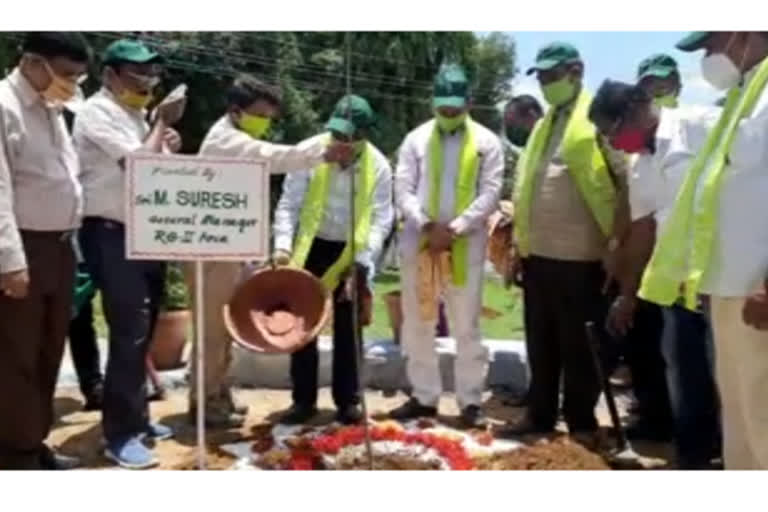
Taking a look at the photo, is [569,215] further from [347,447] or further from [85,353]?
[85,353]

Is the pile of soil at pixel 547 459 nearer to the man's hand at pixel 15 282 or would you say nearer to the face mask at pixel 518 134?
the man's hand at pixel 15 282

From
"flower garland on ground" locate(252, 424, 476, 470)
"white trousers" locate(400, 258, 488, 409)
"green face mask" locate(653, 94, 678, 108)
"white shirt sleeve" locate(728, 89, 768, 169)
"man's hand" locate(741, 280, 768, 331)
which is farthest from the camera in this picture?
"white trousers" locate(400, 258, 488, 409)

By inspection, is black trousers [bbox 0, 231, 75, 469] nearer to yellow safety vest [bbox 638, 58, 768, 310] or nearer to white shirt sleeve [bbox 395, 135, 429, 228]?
white shirt sleeve [bbox 395, 135, 429, 228]

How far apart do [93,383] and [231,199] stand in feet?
6.37

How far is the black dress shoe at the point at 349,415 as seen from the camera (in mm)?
5152

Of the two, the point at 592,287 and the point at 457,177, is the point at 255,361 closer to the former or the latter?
the point at 457,177

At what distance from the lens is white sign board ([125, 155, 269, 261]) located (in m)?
3.84

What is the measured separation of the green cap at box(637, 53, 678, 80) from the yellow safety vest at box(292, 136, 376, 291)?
1.30 metres

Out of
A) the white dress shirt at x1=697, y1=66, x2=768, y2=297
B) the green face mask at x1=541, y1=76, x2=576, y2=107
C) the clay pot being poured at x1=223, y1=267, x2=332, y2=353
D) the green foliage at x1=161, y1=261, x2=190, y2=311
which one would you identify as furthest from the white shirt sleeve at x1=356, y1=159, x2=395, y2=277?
the white dress shirt at x1=697, y1=66, x2=768, y2=297

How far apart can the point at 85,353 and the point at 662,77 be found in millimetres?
3007

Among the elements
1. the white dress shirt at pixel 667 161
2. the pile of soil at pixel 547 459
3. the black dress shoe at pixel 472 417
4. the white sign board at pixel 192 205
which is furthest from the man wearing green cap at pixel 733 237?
the black dress shoe at pixel 472 417

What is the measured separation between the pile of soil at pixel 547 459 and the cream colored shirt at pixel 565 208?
84cm

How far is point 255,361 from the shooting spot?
6027 mm

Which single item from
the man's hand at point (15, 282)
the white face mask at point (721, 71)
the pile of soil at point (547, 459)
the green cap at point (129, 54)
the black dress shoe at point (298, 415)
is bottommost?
the black dress shoe at point (298, 415)
